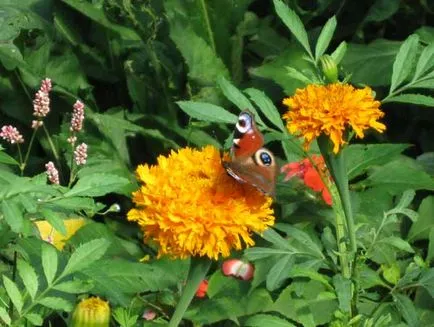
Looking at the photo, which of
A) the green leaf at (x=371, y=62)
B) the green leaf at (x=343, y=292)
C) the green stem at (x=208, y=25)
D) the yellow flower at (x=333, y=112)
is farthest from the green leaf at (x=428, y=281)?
the green stem at (x=208, y=25)

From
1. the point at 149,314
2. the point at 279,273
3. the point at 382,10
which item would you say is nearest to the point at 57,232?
the point at 149,314

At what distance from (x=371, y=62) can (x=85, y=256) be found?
4.73 feet

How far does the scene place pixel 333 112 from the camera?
160cm

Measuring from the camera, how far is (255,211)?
5.19 ft

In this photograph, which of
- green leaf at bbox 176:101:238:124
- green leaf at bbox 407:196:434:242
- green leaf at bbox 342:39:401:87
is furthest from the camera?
green leaf at bbox 342:39:401:87

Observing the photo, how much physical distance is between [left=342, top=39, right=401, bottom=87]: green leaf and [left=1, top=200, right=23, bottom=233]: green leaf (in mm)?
1471

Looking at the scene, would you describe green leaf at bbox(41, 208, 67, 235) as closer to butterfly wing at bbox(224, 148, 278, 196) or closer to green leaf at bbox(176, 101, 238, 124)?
butterfly wing at bbox(224, 148, 278, 196)

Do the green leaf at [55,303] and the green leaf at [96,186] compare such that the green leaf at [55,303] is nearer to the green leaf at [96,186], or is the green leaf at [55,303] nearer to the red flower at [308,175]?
the green leaf at [96,186]

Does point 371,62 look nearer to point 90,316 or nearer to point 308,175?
point 308,175

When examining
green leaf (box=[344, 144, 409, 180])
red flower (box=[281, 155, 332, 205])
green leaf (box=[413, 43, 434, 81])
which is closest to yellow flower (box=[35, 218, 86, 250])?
red flower (box=[281, 155, 332, 205])

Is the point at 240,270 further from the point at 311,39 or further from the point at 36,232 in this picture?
the point at 311,39

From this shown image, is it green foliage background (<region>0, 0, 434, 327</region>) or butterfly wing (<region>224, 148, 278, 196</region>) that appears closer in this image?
butterfly wing (<region>224, 148, 278, 196</region>)

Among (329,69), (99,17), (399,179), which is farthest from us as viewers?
(99,17)

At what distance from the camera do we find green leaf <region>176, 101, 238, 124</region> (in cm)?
182
